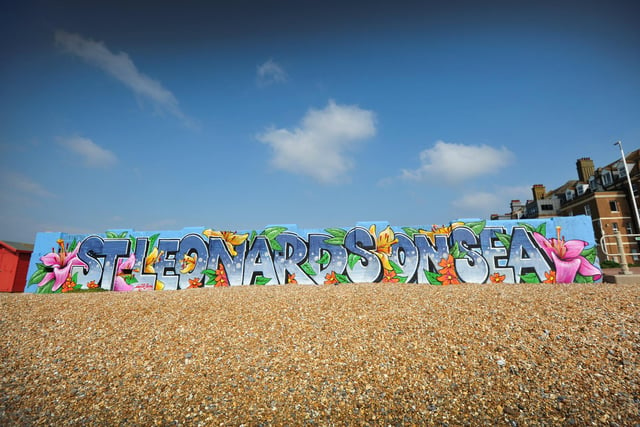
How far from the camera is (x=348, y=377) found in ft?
16.2

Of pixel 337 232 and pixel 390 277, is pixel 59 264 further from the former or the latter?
pixel 390 277

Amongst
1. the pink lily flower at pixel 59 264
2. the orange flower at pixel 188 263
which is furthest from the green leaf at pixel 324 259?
the pink lily flower at pixel 59 264

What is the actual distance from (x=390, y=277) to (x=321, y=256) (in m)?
3.67

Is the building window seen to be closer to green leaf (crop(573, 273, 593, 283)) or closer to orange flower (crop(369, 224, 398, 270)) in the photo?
green leaf (crop(573, 273, 593, 283))

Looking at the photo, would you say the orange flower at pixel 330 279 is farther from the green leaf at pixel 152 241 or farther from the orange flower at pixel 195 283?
the green leaf at pixel 152 241

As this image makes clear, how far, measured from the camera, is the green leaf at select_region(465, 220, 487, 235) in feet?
48.0

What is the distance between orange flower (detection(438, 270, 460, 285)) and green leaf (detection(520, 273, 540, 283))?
3.20 metres

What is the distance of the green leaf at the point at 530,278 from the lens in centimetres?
1409

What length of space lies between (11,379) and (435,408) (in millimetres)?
7586

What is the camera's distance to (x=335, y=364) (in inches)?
211

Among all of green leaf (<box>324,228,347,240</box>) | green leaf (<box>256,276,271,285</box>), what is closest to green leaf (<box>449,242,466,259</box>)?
green leaf (<box>324,228,347,240</box>)

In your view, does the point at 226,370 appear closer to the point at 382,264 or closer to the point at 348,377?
the point at 348,377

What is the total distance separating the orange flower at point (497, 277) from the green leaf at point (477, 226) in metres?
2.19

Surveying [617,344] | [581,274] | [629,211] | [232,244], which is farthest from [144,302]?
[629,211]
